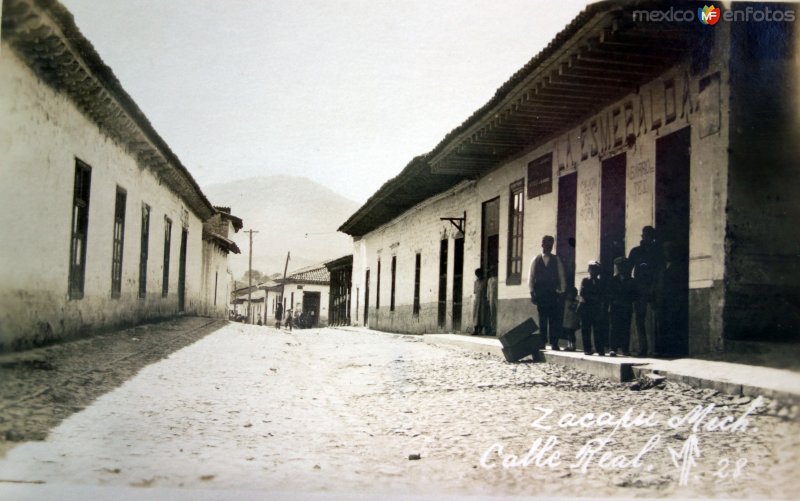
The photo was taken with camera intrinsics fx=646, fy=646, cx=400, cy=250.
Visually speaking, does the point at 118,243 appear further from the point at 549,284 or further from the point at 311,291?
the point at 311,291

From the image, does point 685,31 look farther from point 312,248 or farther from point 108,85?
point 312,248

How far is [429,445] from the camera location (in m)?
3.47

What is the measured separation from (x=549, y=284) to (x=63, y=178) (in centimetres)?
464

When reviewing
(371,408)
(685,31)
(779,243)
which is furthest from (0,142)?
(779,243)

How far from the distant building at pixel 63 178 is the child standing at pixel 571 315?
3.78 metres

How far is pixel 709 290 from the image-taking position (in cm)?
461

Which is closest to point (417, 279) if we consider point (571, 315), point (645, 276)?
point (571, 315)

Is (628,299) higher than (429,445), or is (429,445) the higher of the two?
(628,299)

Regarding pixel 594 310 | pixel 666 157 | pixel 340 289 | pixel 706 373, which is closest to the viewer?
pixel 706 373

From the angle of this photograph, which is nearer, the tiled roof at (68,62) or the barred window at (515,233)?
the tiled roof at (68,62)

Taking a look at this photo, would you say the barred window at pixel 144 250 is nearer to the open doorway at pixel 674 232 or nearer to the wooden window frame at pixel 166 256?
the wooden window frame at pixel 166 256

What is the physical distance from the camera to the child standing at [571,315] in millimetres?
6345

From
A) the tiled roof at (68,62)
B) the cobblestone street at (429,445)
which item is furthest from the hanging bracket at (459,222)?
the cobblestone street at (429,445)

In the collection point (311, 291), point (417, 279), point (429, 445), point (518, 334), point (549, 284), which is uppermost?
point (417, 279)
